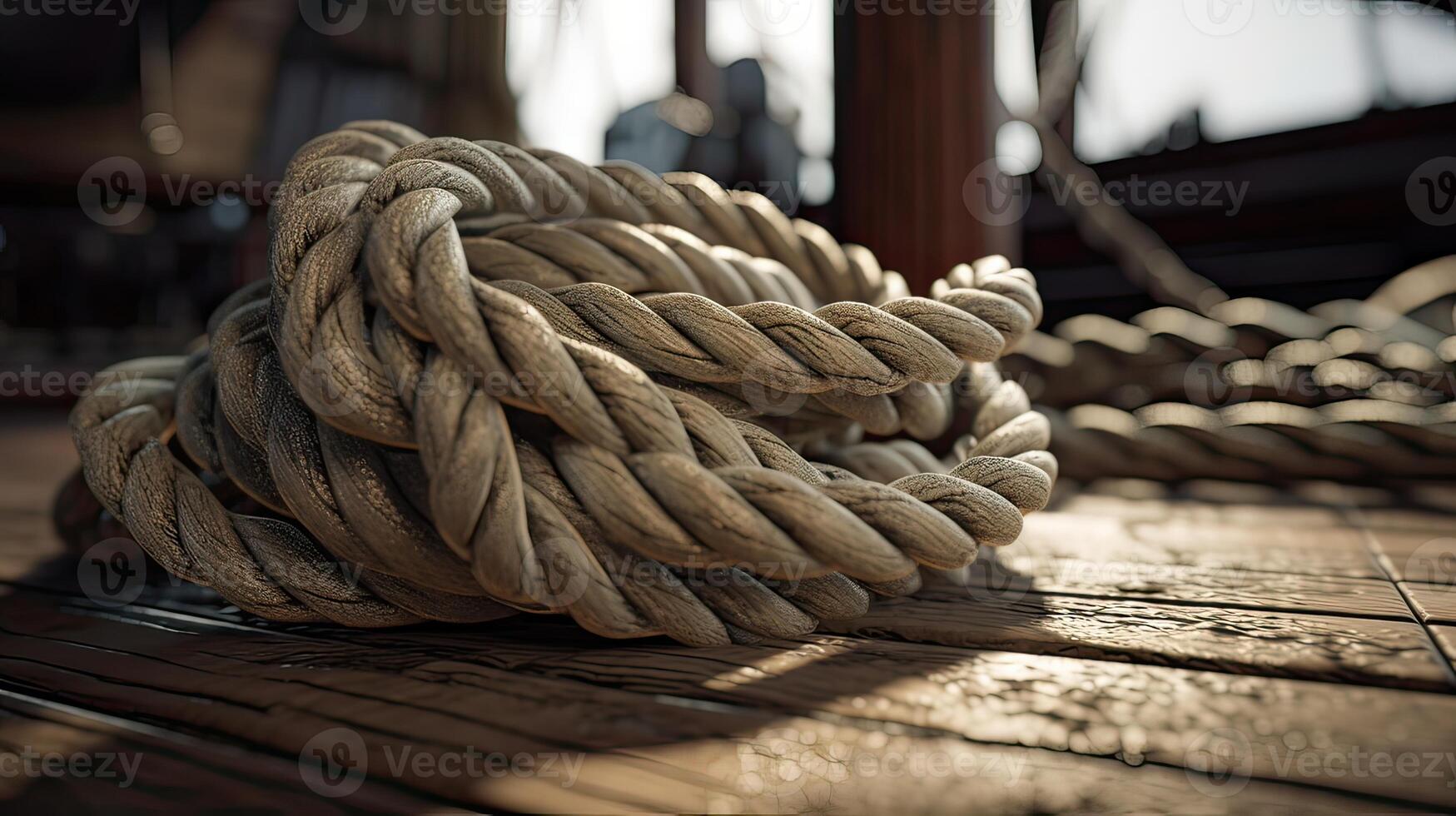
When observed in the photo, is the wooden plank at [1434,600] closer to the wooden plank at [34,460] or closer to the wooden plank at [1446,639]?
the wooden plank at [1446,639]

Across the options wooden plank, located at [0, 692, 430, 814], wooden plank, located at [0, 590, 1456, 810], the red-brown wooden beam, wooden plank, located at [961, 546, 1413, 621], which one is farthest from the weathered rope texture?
wooden plank, located at [0, 692, 430, 814]

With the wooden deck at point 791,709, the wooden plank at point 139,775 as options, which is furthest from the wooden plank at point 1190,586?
the wooden plank at point 139,775

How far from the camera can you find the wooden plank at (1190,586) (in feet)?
1.24

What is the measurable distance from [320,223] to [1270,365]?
0.71 meters

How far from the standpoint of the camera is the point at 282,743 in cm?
24

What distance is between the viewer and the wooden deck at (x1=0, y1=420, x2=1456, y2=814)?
22 cm

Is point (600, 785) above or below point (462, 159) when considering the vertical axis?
below

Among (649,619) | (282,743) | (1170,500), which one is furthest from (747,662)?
(1170,500)

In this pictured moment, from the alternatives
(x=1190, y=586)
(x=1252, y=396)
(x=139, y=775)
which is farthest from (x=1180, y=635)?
(x=1252, y=396)

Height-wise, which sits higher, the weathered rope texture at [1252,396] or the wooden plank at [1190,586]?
the weathered rope texture at [1252,396]

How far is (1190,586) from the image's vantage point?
409mm

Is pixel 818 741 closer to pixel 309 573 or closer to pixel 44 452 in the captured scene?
pixel 309 573

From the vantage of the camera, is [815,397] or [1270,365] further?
[1270,365]

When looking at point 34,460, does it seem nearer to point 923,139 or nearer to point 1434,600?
point 923,139
